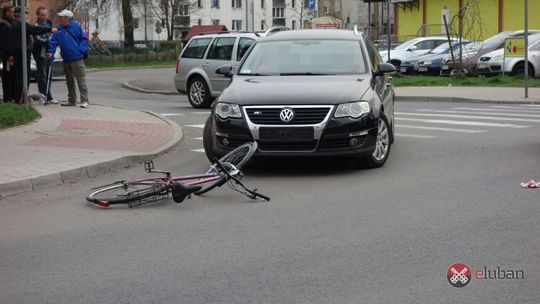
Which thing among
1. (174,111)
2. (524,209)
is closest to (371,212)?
(524,209)

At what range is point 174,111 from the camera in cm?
1878

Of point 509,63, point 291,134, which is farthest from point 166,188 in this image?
point 509,63

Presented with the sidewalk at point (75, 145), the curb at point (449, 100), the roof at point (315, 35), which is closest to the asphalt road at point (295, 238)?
the sidewalk at point (75, 145)

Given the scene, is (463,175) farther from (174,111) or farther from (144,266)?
(174,111)

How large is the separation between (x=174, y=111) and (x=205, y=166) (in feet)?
28.1

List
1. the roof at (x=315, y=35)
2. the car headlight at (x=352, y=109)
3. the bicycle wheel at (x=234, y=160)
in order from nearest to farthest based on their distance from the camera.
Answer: the bicycle wheel at (x=234, y=160), the car headlight at (x=352, y=109), the roof at (x=315, y=35)

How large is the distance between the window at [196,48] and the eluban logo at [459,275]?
15426 millimetres

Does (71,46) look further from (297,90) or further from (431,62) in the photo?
(431,62)

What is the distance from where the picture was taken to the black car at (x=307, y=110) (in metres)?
9.23

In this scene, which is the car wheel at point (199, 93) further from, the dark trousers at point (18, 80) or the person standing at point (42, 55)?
the dark trousers at point (18, 80)

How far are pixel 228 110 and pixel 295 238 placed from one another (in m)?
3.31

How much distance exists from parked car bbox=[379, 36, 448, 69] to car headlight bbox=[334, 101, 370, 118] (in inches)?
938

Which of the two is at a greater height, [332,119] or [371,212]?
[332,119]

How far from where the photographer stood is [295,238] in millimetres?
6555
